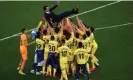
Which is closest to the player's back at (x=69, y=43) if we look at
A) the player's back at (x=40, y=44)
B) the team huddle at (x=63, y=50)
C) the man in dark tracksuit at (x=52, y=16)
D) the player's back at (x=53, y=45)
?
the team huddle at (x=63, y=50)

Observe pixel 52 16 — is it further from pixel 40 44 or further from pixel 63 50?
pixel 63 50

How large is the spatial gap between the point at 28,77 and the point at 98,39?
3.86 metres

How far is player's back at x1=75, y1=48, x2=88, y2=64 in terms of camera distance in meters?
12.8

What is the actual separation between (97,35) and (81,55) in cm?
415

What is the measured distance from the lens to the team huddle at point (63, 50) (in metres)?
13.0

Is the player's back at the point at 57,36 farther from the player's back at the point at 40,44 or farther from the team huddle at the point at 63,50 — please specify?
the player's back at the point at 40,44

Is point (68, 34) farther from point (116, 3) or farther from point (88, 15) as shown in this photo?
point (116, 3)

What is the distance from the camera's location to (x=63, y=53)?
1286 centimetres

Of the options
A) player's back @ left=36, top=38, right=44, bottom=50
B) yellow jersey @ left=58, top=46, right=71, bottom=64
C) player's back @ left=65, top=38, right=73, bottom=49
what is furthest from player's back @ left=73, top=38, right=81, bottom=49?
player's back @ left=36, top=38, right=44, bottom=50

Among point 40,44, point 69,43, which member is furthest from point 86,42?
point 40,44

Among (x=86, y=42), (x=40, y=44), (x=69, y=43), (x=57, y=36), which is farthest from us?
(x=40, y=44)

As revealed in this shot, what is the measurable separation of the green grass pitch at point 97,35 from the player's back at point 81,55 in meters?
1.09

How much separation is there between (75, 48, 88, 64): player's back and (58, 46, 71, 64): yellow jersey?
0.29m

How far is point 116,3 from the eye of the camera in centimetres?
1966
